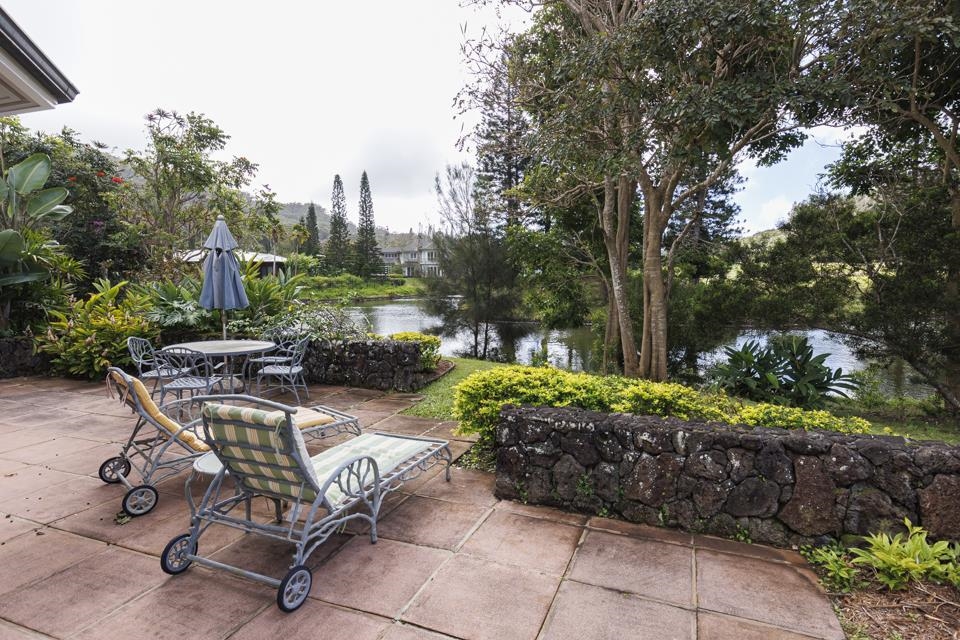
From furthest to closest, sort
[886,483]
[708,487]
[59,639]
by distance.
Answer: [708,487] → [886,483] → [59,639]

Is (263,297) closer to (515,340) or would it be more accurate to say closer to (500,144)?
(500,144)

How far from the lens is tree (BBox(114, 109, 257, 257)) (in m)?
11.1

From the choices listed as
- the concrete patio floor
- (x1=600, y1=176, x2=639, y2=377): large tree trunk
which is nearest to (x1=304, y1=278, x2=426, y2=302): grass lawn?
(x1=600, y1=176, x2=639, y2=377): large tree trunk

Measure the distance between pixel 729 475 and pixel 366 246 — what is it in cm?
4533

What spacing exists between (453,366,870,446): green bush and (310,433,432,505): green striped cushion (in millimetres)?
644

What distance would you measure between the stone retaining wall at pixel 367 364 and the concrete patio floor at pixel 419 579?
344cm

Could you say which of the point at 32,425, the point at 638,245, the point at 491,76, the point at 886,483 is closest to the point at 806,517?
the point at 886,483

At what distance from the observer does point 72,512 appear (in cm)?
313

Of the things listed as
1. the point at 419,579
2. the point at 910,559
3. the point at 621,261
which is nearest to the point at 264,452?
the point at 419,579

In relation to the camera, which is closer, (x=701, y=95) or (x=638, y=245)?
(x=701, y=95)

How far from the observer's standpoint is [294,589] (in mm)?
2227

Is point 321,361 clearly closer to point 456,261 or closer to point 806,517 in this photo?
point 806,517

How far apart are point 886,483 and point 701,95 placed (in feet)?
13.7

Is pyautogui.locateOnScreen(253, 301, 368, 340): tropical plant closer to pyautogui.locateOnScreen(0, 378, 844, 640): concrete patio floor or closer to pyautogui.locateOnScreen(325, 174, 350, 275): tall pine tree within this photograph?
pyautogui.locateOnScreen(0, 378, 844, 640): concrete patio floor
